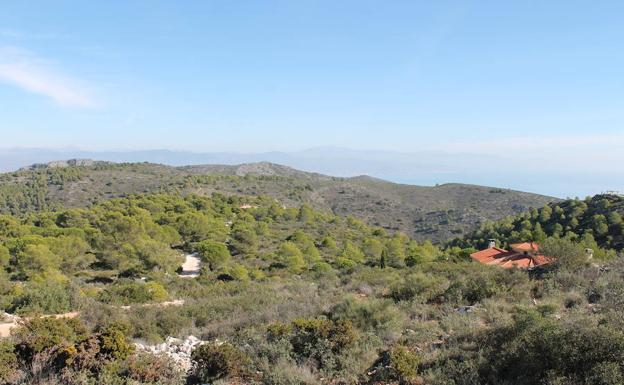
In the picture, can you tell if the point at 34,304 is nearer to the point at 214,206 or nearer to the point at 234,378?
the point at 234,378

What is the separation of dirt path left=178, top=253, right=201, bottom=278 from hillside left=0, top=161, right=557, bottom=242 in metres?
43.3

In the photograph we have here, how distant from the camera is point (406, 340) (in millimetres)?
8250

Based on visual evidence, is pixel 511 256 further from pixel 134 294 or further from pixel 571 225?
pixel 134 294

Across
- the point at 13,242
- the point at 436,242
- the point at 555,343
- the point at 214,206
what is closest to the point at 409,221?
the point at 436,242

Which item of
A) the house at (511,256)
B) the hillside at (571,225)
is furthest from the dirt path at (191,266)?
the hillside at (571,225)

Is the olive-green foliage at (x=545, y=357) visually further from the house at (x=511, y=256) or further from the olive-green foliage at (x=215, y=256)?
the olive-green foliage at (x=215, y=256)

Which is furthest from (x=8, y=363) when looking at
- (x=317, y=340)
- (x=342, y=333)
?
(x=342, y=333)

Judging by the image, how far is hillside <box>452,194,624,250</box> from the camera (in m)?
38.9

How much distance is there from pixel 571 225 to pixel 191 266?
36211mm

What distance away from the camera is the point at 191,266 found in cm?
3328

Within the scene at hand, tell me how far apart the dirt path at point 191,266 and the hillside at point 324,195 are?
43.3 metres

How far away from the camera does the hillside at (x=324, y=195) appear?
74.2 m

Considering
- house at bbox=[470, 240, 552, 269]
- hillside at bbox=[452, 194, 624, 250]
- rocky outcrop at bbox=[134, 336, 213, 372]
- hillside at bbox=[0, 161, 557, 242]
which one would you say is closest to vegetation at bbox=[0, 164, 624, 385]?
rocky outcrop at bbox=[134, 336, 213, 372]

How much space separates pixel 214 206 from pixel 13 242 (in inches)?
1273
